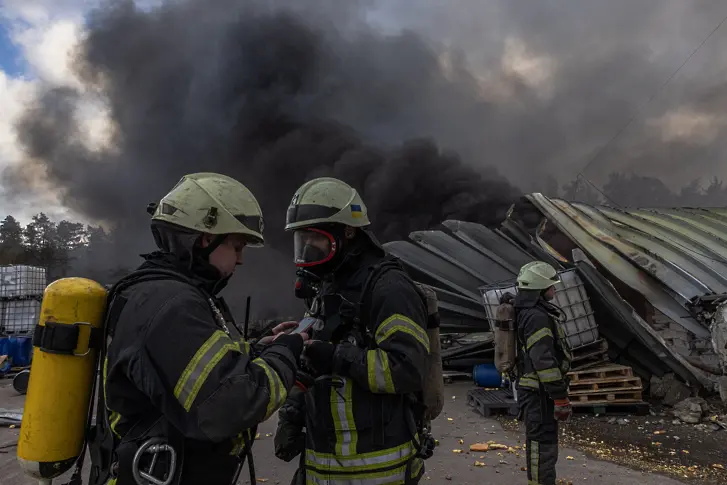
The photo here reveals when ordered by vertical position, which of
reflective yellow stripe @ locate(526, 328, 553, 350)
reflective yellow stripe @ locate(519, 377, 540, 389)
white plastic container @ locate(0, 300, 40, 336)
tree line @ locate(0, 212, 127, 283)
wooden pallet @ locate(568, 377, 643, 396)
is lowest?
wooden pallet @ locate(568, 377, 643, 396)

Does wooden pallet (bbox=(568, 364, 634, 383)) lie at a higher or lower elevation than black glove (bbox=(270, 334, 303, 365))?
lower

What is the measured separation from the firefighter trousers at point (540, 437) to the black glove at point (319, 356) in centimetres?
241

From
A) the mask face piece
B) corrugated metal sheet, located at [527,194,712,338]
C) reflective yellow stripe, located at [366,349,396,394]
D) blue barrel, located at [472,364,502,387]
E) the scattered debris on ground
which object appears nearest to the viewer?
reflective yellow stripe, located at [366,349,396,394]

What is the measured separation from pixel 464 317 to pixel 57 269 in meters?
18.9

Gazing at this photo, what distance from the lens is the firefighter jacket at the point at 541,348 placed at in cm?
354

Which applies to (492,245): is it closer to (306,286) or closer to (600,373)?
(600,373)

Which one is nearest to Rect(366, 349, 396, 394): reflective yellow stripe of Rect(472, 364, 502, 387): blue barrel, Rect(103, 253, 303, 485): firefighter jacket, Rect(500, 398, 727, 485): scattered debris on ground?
Rect(103, 253, 303, 485): firefighter jacket

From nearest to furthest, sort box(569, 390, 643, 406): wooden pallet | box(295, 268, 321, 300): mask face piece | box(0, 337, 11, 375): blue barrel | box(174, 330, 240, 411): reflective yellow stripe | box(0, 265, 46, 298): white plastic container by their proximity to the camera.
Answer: box(174, 330, 240, 411): reflective yellow stripe, box(295, 268, 321, 300): mask face piece, box(569, 390, 643, 406): wooden pallet, box(0, 337, 11, 375): blue barrel, box(0, 265, 46, 298): white plastic container

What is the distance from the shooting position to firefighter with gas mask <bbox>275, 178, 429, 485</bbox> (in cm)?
185

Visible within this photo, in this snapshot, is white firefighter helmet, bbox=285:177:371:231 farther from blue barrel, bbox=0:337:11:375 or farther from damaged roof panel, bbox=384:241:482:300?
blue barrel, bbox=0:337:11:375

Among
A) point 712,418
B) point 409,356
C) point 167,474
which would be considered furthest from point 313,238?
point 712,418

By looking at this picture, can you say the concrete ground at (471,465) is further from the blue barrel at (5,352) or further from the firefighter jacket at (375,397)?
the blue barrel at (5,352)

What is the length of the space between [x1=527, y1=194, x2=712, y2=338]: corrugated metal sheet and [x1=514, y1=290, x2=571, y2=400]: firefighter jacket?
4.20m

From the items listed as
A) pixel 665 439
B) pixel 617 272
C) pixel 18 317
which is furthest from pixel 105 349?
pixel 18 317
